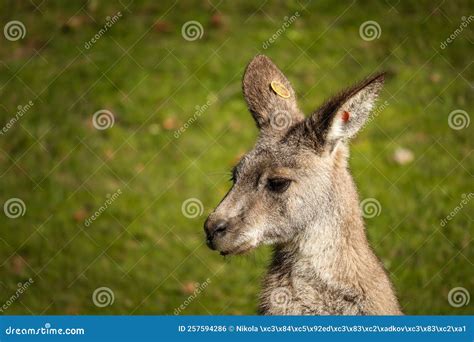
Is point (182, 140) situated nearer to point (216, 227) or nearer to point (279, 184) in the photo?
point (279, 184)

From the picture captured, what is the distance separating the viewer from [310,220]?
232 inches

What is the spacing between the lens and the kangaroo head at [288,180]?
18.9 ft

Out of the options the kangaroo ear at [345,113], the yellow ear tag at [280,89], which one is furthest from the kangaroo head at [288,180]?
the yellow ear tag at [280,89]

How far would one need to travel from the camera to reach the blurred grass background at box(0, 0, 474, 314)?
8789 millimetres

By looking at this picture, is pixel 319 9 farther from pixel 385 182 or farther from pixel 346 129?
pixel 346 129

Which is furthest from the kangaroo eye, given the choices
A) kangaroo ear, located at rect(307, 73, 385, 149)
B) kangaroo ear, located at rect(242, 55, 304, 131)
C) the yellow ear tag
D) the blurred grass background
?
the blurred grass background

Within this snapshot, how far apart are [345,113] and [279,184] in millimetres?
700

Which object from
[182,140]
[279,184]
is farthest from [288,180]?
[182,140]

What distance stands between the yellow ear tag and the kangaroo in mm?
500

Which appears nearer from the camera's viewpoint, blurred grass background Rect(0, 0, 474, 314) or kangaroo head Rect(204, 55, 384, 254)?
kangaroo head Rect(204, 55, 384, 254)

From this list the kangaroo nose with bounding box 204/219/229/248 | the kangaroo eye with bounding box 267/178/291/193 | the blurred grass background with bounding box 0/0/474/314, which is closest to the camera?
the kangaroo nose with bounding box 204/219/229/248

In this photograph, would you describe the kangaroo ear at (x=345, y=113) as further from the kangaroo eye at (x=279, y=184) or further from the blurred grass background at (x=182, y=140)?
the blurred grass background at (x=182, y=140)

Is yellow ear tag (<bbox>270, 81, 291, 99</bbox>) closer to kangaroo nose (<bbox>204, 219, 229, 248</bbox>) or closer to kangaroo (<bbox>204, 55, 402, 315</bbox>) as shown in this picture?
kangaroo (<bbox>204, 55, 402, 315</bbox>)

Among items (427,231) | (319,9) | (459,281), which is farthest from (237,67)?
(459,281)
